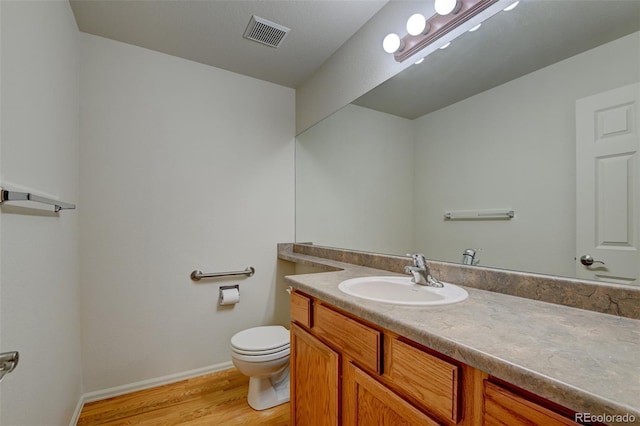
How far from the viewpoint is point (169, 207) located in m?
2.03

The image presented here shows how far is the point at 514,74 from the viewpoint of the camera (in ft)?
3.71

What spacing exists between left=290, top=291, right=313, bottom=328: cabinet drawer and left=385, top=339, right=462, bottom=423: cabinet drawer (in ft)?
1.57

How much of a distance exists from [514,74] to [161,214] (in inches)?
87.0

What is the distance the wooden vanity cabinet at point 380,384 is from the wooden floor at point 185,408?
0.43m

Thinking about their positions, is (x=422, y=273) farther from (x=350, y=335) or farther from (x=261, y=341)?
(x=261, y=341)

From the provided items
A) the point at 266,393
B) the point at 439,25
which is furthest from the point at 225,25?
the point at 266,393

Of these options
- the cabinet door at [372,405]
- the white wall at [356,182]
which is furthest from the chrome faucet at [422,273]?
the cabinet door at [372,405]

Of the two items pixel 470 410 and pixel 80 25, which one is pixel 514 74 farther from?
pixel 80 25

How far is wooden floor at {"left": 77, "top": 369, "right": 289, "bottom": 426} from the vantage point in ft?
5.25

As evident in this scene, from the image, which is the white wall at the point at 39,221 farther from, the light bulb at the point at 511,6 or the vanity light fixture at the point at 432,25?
the light bulb at the point at 511,6

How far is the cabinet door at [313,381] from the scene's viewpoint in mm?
1074

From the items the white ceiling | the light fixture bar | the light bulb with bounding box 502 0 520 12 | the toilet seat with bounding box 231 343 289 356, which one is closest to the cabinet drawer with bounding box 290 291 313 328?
the toilet seat with bounding box 231 343 289 356

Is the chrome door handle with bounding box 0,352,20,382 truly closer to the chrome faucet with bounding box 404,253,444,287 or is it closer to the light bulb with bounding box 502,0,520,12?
the chrome faucet with bounding box 404,253,444,287

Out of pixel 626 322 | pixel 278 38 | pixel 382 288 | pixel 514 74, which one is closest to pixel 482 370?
pixel 626 322
